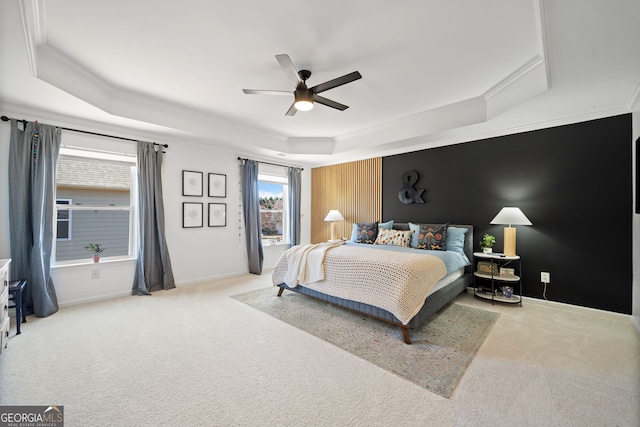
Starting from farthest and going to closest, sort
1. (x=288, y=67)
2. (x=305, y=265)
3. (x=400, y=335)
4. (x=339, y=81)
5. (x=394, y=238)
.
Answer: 1. (x=394, y=238)
2. (x=305, y=265)
3. (x=400, y=335)
4. (x=339, y=81)
5. (x=288, y=67)

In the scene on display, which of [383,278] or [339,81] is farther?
[383,278]

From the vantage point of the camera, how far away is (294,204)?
6.14 metres

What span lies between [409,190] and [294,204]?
8.40ft

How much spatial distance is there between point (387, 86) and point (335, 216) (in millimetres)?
2967

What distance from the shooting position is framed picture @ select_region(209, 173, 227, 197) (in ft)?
15.8

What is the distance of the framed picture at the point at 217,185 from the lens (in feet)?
15.8

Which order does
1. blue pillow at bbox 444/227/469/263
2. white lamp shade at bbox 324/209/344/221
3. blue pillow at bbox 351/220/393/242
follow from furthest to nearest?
white lamp shade at bbox 324/209/344/221, blue pillow at bbox 351/220/393/242, blue pillow at bbox 444/227/469/263

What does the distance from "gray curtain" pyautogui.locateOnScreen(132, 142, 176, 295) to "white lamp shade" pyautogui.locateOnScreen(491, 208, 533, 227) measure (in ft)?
15.7

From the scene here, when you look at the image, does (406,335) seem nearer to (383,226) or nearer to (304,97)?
(304,97)

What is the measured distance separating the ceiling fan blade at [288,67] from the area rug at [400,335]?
247 cm

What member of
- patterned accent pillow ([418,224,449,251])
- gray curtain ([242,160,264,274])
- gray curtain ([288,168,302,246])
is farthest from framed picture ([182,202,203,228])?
patterned accent pillow ([418,224,449,251])

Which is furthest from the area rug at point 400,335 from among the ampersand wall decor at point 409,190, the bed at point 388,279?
the ampersand wall decor at point 409,190

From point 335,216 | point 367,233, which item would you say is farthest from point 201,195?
point 367,233

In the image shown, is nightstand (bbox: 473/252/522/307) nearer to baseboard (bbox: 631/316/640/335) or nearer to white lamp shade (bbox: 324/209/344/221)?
baseboard (bbox: 631/316/640/335)
